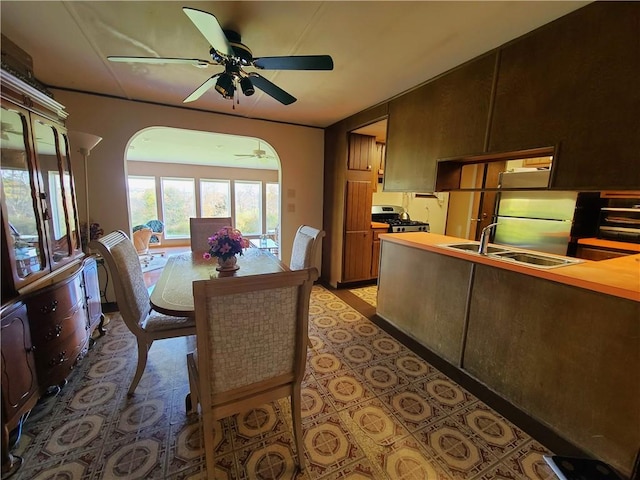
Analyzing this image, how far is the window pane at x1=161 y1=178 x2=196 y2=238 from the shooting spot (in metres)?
7.60

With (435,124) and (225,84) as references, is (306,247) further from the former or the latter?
(435,124)

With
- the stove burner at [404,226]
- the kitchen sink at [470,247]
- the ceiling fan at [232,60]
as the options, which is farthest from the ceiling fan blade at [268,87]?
the stove burner at [404,226]

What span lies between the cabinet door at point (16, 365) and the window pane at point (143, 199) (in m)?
6.79

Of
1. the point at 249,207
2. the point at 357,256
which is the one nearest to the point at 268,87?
the point at 357,256

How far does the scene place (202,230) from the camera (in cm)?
308

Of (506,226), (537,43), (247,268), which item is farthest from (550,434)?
(506,226)

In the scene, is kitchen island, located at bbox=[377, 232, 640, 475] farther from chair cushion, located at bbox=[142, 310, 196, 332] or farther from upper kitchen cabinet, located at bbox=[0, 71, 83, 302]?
upper kitchen cabinet, located at bbox=[0, 71, 83, 302]

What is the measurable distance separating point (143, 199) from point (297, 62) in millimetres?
7530

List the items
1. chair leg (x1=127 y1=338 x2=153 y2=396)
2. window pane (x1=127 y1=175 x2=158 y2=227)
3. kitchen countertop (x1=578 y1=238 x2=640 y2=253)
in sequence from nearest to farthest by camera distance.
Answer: chair leg (x1=127 y1=338 x2=153 y2=396) → kitchen countertop (x1=578 y1=238 x2=640 y2=253) → window pane (x1=127 y1=175 x2=158 y2=227)

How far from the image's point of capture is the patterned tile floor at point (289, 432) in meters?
1.30

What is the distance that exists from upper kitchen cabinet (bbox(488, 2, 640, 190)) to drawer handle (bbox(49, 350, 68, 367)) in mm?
3340

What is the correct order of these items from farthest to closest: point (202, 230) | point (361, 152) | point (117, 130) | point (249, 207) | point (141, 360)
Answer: point (249, 207), point (361, 152), point (202, 230), point (117, 130), point (141, 360)

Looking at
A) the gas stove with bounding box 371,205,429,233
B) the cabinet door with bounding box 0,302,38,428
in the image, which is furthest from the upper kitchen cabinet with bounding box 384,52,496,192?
the cabinet door with bounding box 0,302,38,428

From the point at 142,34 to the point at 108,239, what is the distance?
1364 mm
